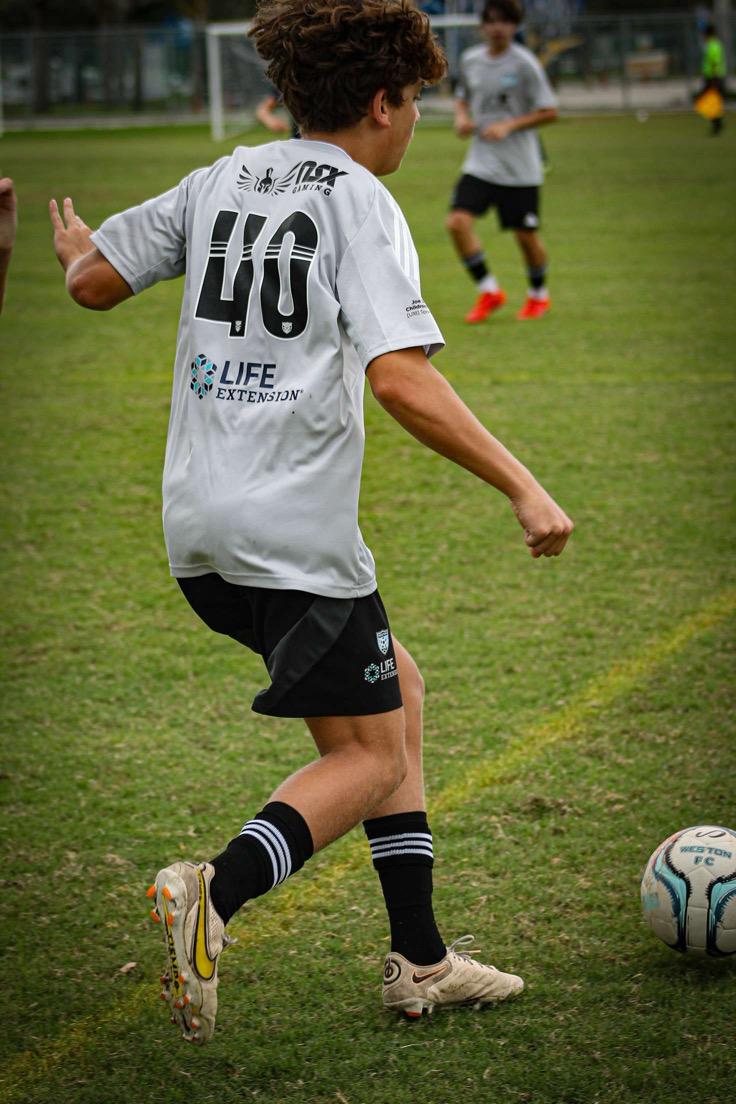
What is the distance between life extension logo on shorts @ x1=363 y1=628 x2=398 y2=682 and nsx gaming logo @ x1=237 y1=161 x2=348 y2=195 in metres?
0.81

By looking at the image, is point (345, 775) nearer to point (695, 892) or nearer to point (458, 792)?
point (695, 892)

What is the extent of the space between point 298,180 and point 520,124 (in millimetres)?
8250

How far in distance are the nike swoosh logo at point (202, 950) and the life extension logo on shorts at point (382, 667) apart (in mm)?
489

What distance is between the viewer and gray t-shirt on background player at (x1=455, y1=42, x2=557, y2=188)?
10125 mm

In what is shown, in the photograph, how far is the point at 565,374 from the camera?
8.39 metres

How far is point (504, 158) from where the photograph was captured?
1012 cm

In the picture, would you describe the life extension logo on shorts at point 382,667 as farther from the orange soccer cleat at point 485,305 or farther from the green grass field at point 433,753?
the orange soccer cleat at point 485,305

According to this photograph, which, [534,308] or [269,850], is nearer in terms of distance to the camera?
[269,850]

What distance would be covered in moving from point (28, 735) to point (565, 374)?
5.34 m

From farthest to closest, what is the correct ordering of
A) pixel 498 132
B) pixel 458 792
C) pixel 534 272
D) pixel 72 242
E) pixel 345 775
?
pixel 534 272, pixel 498 132, pixel 458 792, pixel 72 242, pixel 345 775

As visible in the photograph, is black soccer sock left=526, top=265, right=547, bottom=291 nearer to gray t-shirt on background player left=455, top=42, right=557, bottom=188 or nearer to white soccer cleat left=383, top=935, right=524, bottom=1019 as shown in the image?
gray t-shirt on background player left=455, top=42, right=557, bottom=188

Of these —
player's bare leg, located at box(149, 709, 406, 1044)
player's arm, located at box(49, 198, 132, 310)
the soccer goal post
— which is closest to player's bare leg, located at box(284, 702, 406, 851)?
player's bare leg, located at box(149, 709, 406, 1044)

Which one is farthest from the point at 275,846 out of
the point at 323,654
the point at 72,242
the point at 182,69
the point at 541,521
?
the point at 182,69

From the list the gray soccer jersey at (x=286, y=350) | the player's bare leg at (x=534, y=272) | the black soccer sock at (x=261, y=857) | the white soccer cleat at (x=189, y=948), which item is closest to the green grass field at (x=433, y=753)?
the white soccer cleat at (x=189, y=948)
